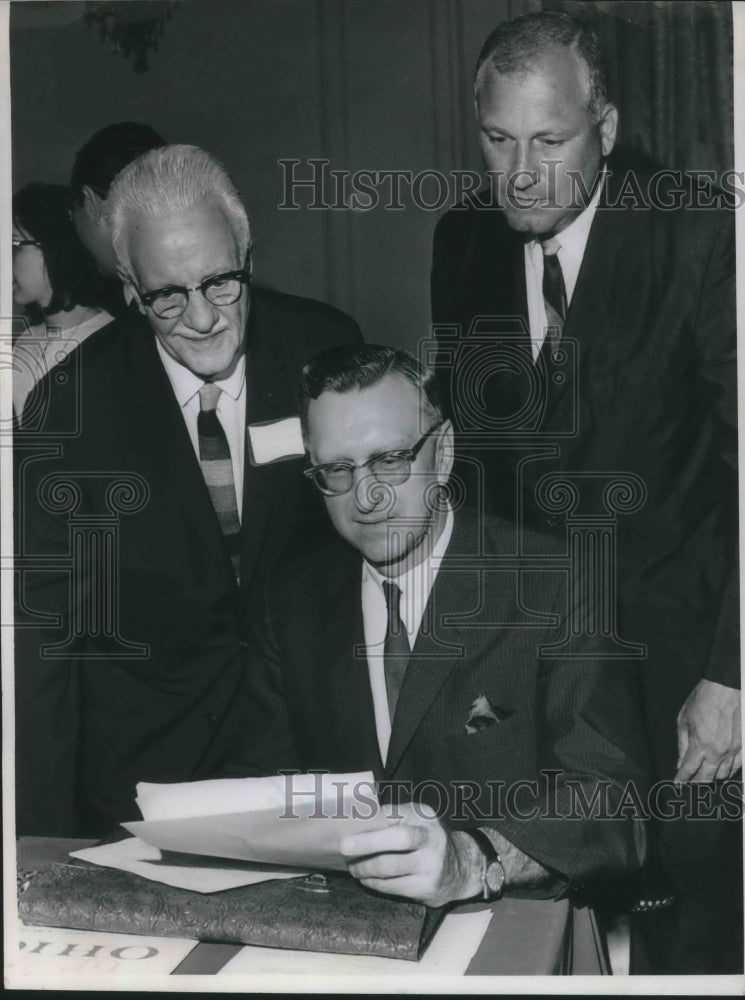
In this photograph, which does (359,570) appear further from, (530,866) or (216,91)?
(216,91)

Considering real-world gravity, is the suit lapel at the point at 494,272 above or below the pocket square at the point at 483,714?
above

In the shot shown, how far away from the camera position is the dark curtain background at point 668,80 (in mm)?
2730

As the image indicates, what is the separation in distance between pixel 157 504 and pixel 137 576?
174 millimetres

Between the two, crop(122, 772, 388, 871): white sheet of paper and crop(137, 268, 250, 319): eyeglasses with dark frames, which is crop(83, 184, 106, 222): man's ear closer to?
crop(137, 268, 250, 319): eyeglasses with dark frames

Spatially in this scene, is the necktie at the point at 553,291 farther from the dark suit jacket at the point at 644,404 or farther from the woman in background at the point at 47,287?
the woman in background at the point at 47,287

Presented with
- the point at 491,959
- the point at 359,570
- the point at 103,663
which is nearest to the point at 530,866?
the point at 491,959

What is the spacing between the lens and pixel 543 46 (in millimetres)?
2719

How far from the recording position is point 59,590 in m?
2.83

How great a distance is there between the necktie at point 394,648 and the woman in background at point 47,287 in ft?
3.00

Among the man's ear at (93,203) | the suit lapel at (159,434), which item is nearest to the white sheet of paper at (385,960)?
the suit lapel at (159,434)

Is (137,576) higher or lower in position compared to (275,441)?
lower

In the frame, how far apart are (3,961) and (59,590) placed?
0.86 meters

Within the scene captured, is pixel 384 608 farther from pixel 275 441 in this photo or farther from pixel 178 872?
pixel 178 872

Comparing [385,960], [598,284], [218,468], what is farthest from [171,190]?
Result: [385,960]
